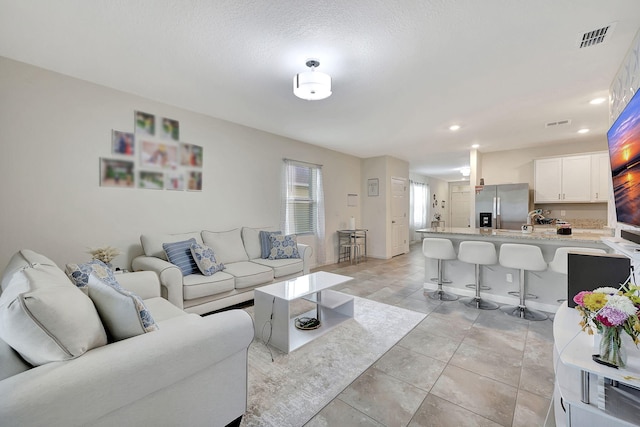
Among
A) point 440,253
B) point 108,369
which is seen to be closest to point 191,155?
point 108,369

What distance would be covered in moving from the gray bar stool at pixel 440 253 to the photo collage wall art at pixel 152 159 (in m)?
3.36

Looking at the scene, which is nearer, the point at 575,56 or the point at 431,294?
the point at 575,56

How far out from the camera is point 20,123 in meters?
2.41

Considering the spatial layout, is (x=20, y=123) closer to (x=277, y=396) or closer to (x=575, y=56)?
(x=277, y=396)

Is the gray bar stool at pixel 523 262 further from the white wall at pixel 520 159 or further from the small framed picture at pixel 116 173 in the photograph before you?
the small framed picture at pixel 116 173

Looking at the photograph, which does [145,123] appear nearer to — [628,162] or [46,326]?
[46,326]

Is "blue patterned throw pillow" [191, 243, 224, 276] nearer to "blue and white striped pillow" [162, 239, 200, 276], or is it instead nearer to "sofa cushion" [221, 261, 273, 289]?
"blue and white striped pillow" [162, 239, 200, 276]

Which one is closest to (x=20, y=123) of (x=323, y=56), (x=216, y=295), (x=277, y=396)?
(x=216, y=295)

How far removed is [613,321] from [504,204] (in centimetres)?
488

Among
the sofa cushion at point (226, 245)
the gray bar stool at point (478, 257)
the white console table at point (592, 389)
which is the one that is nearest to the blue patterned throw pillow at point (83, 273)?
the sofa cushion at point (226, 245)

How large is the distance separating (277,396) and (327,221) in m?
4.09

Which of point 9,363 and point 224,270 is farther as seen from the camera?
point 224,270

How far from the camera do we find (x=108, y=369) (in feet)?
3.41

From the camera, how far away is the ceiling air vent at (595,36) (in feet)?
6.39
